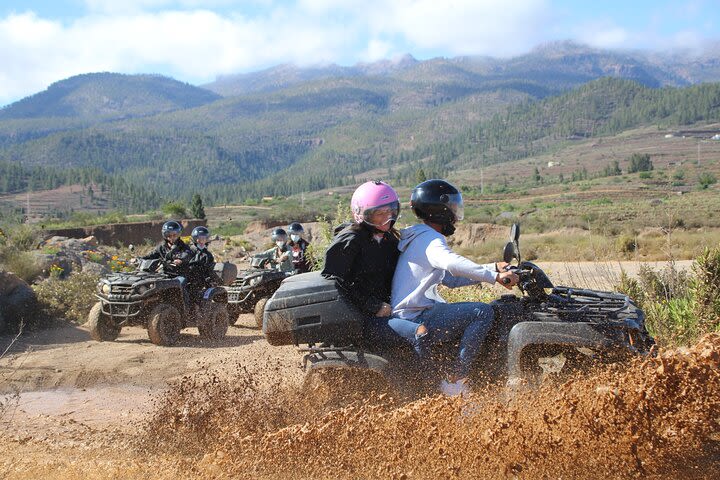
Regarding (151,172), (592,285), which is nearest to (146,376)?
(592,285)

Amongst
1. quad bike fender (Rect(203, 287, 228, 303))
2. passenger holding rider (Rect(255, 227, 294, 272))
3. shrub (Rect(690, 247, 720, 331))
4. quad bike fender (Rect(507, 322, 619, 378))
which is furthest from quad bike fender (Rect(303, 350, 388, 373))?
passenger holding rider (Rect(255, 227, 294, 272))

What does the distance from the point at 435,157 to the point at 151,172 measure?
7515 centimetres

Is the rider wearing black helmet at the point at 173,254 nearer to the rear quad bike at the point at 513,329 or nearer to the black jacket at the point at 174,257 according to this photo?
the black jacket at the point at 174,257

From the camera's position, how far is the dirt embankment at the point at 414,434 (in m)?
4.25

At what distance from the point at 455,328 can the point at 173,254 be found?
27.4 feet

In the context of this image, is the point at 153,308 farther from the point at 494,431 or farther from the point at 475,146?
the point at 475,146

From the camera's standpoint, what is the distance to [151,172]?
627 feet

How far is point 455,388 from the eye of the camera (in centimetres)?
493

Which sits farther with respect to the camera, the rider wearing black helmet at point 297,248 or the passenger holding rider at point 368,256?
the rider wearing black helmet at point 297,248

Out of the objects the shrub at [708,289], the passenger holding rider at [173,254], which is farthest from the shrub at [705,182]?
the shrub at [708,289]

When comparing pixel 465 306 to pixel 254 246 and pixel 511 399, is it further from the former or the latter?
pixel 254 246

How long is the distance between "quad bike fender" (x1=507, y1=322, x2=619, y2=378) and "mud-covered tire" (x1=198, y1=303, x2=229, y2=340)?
8.28 meters

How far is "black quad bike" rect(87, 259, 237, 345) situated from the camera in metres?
11.6

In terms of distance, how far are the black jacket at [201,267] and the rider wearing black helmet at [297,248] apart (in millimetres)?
1983
